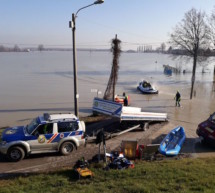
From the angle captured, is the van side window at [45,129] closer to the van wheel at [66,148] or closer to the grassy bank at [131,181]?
the van wheel at [66,148]

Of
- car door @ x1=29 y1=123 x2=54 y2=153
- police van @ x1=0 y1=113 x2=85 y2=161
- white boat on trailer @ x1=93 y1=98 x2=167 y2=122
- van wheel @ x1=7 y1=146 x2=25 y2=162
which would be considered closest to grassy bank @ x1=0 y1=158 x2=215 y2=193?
van wheel @ x1=7 y1=146 x2=25 y2=162

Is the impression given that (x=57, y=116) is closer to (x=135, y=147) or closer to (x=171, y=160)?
(x=135, y=147)

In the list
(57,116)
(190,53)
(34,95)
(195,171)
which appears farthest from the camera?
(190,53)

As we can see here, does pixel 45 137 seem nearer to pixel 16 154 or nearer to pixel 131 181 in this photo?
pixel 16 154

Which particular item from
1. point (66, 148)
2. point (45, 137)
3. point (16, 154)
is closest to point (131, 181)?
point (66, 148)

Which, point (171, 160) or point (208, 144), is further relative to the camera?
point (208, 144)

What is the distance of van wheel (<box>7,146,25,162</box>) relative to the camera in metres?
9.91

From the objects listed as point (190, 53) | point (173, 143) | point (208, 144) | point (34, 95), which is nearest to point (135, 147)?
point (173, 143)

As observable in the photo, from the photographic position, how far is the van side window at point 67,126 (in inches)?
427

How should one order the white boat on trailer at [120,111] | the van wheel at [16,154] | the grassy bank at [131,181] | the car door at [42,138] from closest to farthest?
the grassy bank at [131,181], the van wheel at [16,154], the car door at [42,138], the white boat on trailer at [120,111]

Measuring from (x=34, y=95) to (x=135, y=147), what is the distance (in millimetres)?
23825

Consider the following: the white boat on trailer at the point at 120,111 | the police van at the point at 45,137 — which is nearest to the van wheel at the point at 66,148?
the police van at the point at 45,137

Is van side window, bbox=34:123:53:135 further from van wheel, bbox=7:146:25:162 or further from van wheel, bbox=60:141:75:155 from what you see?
van wheel, bbox=7:146:25:162

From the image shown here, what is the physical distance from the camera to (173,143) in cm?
1199
